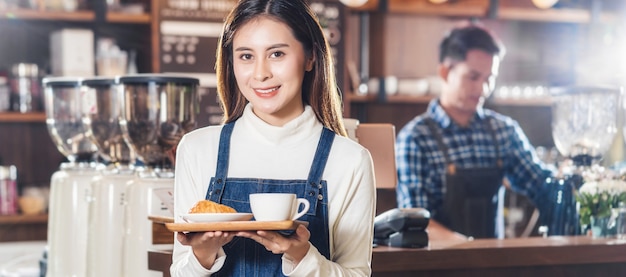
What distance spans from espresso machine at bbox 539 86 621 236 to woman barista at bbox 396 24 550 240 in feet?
2.28

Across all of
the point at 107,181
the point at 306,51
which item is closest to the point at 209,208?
the point at 306,51

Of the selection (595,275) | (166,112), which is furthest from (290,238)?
(595,275)

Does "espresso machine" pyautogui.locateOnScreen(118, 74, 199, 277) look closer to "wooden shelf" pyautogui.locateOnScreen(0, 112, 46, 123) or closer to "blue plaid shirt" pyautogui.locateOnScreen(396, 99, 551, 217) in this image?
"blue plaid shirt" pyautogui.locateOnScreen(396, 99, 551, 217)

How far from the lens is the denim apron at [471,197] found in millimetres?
3902

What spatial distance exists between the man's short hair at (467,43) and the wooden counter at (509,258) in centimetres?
132

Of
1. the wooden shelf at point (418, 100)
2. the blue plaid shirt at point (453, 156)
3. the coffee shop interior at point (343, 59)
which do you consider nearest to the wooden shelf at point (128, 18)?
the coffee shop interior at point (343, 59)

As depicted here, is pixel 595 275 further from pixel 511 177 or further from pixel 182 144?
pixel 182 144

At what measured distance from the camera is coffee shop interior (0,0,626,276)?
446cm

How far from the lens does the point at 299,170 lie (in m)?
1.70

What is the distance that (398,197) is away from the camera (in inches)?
151

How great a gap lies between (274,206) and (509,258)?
130 centimetres

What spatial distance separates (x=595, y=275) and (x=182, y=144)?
1.57 meters

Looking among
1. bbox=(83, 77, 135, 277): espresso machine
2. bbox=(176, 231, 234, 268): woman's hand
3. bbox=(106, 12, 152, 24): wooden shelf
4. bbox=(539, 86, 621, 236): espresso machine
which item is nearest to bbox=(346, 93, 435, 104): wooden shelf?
bbox=(106, 12, 152, 24): wooden shelf

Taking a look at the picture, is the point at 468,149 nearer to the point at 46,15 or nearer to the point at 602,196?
the point at 602,196
